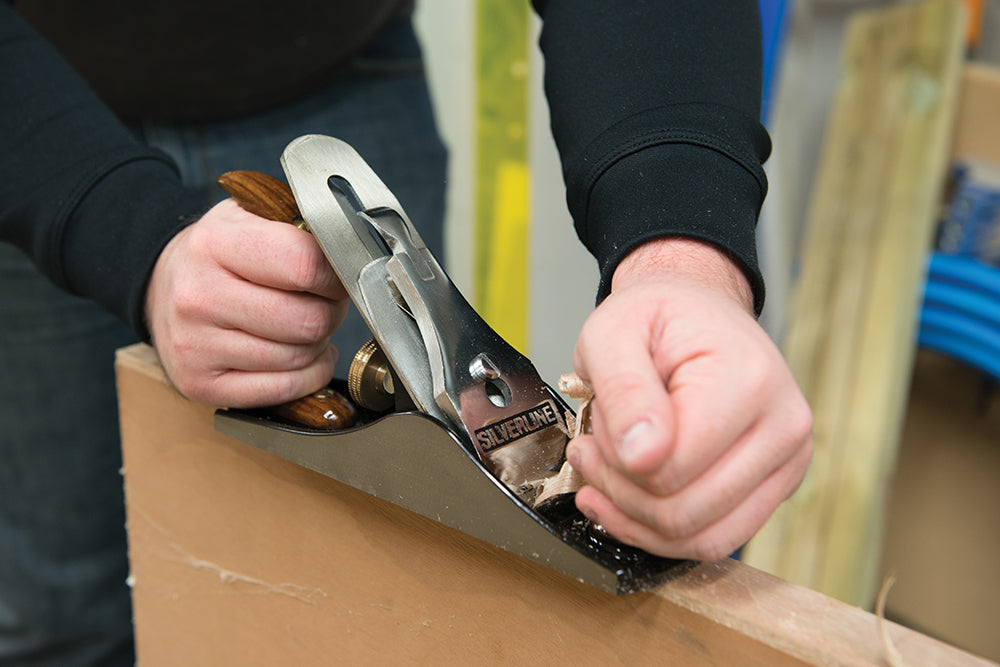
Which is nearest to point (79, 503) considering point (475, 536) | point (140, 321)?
point (140, 321)

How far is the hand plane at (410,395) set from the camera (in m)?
0.47

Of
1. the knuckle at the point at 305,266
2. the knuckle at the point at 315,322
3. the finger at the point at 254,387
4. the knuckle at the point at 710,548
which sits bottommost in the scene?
the finger at the point at 254,387

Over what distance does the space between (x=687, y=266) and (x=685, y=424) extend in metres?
0.14

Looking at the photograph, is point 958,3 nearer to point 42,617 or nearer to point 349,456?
point 349,456

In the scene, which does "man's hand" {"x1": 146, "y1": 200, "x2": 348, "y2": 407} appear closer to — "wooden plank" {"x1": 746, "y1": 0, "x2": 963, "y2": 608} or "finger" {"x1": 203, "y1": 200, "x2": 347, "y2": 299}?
"finger" {"x1": 203, "y1": 200, "x2": 347, "y2": 299}

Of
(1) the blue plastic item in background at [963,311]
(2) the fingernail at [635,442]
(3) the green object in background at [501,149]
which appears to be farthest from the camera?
(3) the green object in background at [501,149]

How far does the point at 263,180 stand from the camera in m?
0.56

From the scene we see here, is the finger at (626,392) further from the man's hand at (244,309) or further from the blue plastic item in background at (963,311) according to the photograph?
the blue plastic item in background at (963,311)

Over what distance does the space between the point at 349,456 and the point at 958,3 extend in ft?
4.73

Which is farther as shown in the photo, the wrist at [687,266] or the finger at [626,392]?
the wrist at [687,266]

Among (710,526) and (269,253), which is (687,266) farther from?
(269,253)

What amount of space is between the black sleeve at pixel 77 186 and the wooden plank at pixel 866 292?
3.54 ft

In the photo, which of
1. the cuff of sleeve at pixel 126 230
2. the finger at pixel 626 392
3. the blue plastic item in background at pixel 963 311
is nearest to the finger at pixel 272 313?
the cuff of sleeve at pixel 126 230

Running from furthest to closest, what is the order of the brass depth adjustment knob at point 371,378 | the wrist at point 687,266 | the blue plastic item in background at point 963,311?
the blue plastic item in background at point 963,311 → the brass depth adjustment knob at point 371,378 → the wrist at point 687,266
